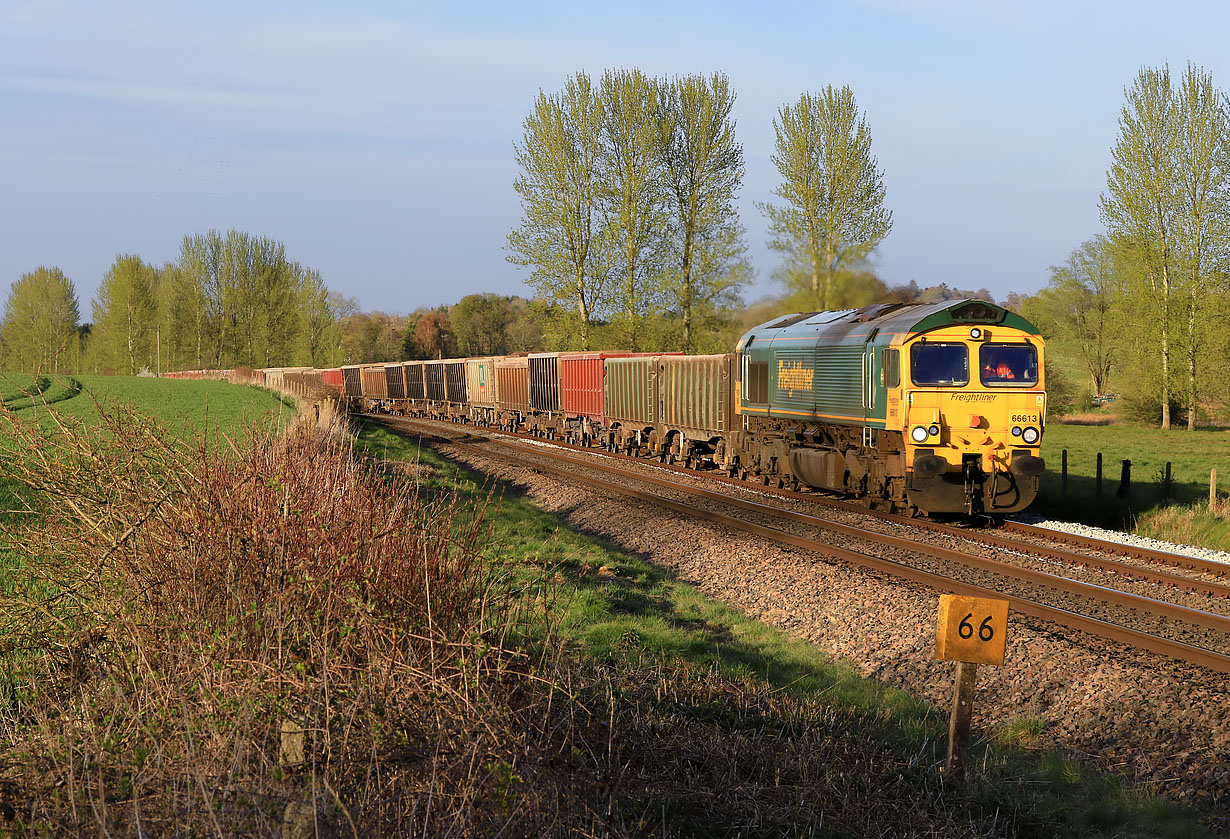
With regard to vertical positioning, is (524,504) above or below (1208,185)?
below

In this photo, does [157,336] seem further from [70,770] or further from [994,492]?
[70,770]

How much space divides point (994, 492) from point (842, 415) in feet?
9.64

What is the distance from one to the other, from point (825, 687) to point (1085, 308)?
5898 cm

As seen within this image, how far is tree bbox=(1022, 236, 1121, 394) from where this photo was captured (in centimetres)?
5641

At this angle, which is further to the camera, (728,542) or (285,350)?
(285,350)

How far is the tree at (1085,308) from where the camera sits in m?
56.4

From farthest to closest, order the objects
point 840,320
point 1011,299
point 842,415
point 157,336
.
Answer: point 157,336, point 1011,299, point 840,320, point 842,415

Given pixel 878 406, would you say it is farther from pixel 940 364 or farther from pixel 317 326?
pixel 317 326

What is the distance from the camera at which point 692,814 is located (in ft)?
16.7

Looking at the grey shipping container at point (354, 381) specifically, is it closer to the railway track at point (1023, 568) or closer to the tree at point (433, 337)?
the railway track at point (1023, 568)

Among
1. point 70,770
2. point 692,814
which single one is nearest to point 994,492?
point 692,814

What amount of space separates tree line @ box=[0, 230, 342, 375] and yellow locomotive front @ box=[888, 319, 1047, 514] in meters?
73.7

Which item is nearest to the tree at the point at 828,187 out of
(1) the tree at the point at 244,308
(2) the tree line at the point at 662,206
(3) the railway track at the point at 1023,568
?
→ (2) the tree line at the point at 662,206

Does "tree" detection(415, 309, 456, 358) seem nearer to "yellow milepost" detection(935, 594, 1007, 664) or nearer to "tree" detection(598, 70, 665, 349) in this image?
"tree" detection(598, 70, 665, 349)
